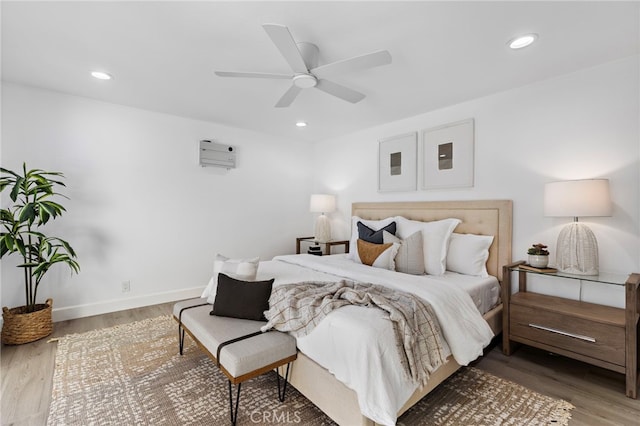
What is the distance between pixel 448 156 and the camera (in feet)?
11.1

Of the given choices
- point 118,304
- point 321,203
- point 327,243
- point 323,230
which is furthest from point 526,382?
point 118,304

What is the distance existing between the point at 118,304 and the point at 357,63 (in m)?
3.69

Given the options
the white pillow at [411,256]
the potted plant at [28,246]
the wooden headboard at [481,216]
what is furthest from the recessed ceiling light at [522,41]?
the potted plant at [28,246]

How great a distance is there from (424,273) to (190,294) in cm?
305

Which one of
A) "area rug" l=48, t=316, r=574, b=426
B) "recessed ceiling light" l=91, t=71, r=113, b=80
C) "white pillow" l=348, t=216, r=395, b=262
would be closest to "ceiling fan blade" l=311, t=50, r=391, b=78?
"white pillow" l=348, t=216, r=395, b=262

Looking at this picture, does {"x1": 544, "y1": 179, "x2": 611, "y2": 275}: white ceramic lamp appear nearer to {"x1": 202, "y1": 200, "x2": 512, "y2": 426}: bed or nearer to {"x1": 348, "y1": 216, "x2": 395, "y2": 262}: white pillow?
{"x1": 202, "y1": 200, "x2": 512, "y2": 426}: bed

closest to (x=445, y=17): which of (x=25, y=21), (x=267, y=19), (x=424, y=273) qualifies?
(x=267, y=19)

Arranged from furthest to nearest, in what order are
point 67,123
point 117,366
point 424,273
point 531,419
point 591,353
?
point 67,123, point 424,273, point 117,366, point 591,353, point 531,419

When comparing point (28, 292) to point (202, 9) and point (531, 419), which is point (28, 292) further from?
point (531, 419)

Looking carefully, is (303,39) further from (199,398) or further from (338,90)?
(199,398)

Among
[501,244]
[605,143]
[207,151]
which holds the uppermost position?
[207,151]

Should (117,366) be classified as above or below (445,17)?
below

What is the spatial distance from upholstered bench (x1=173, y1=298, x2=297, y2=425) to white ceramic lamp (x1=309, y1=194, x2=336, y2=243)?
2.69m

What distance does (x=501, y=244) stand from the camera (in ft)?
9.50
